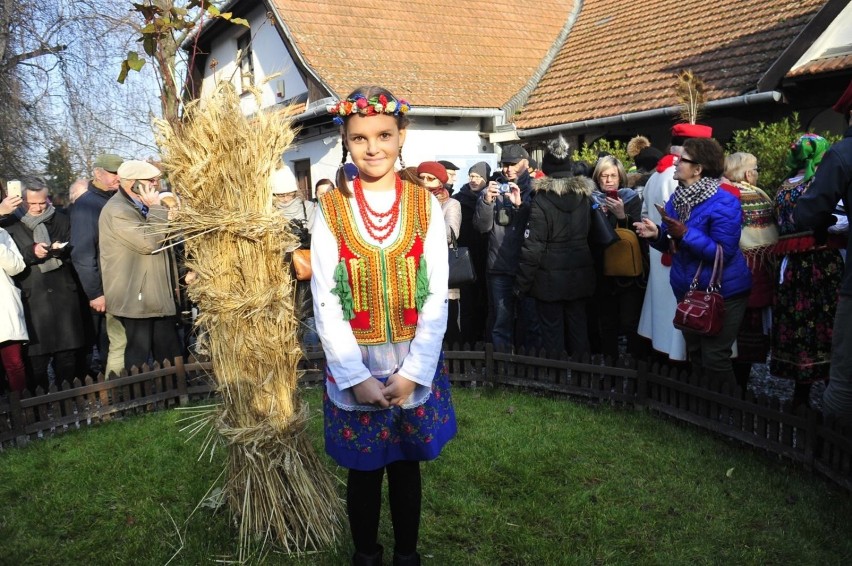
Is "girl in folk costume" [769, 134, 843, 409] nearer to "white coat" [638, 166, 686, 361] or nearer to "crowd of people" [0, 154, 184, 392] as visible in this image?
"white coat" [638, 166, 686, 361]

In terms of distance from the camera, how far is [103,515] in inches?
138

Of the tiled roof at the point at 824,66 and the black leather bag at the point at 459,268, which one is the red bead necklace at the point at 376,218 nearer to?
the black leather bag at the point at 459,268

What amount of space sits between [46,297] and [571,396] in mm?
4378

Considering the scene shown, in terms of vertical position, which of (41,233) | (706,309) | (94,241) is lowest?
(706,309)

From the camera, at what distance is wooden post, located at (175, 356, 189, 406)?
5.27 meters

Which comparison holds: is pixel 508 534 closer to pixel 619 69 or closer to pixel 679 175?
pixel 679 175

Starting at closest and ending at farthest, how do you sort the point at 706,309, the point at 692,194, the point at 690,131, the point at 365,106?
the point at 365,106
the point at 706,309
the point at 692,194
the point at 690,131

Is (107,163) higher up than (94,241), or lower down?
higher up

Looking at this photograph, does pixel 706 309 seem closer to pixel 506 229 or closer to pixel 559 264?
pixel 559 264

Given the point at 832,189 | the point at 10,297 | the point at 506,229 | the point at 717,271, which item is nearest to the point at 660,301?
the point at 717,271

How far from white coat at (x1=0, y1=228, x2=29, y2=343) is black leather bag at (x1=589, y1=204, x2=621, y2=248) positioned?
451cm

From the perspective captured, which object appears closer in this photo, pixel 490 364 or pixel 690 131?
pixel 690 131

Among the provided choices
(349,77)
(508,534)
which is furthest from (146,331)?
(349,77)

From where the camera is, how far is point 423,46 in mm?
12969
